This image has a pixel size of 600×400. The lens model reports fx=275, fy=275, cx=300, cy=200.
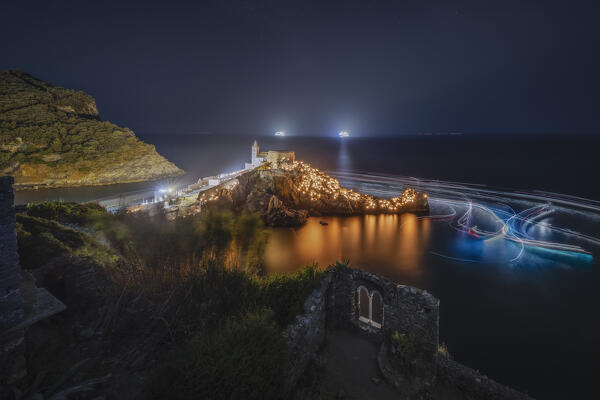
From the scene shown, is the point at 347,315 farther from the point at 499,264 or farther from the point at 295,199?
the point at 295,199

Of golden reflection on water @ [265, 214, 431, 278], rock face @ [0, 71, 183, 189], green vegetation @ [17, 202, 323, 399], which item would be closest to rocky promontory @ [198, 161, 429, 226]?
golden reflection on water @ [265, 214, 431, 278]

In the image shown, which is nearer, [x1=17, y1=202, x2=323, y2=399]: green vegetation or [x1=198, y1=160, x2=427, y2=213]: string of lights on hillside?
[x1=17, y1=202, x2=323, y2=399]: green vegetation

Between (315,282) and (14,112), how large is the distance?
198 feet

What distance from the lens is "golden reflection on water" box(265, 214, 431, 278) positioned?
20.0 m

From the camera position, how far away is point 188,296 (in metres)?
7.52

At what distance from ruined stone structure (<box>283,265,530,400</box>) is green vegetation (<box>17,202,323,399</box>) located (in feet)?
2.38

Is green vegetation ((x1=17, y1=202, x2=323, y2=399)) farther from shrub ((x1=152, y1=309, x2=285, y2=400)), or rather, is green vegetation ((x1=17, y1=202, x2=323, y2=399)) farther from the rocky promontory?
the rocky promontory

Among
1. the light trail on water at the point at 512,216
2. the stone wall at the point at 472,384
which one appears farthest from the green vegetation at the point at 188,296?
the light trail on water at the point at 512,216

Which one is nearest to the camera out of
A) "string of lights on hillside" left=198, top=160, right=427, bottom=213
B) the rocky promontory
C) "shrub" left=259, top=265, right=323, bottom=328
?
"shrub" left=259, top=265, right=323, bottom=328

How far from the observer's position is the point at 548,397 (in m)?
10.6

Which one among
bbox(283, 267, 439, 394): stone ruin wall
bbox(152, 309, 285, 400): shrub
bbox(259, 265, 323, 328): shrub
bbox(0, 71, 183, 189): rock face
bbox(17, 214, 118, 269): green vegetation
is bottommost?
bbox(283, 267, 439, 394): stone ruin wall

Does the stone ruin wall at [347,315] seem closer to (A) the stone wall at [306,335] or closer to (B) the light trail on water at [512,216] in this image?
(A) the stone wall at [306,335]

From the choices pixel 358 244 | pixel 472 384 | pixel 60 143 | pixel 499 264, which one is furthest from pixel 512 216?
pixel 60 143

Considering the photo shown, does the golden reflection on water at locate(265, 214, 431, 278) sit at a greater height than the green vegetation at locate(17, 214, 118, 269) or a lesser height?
lesser
